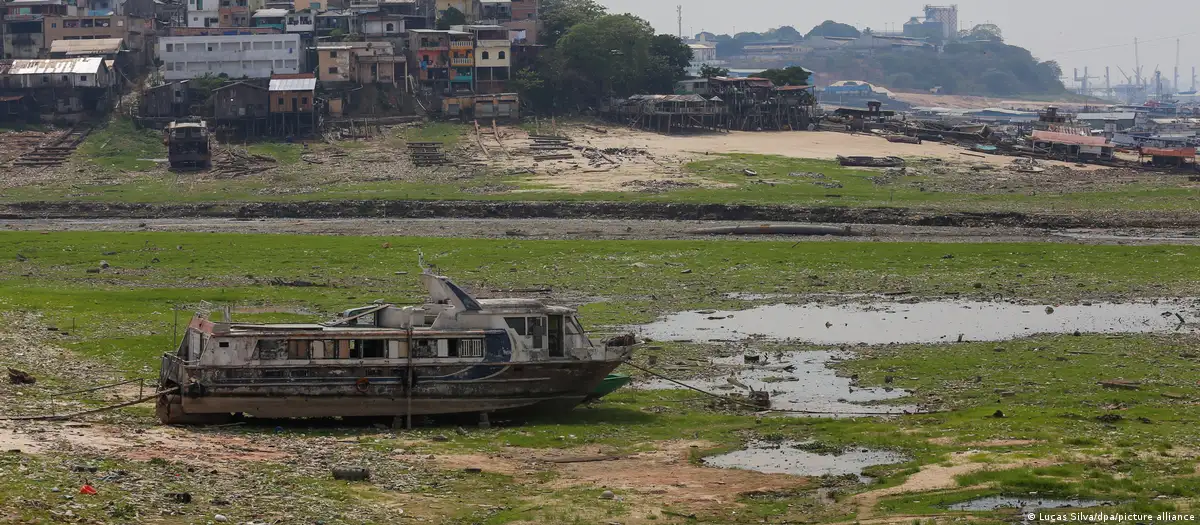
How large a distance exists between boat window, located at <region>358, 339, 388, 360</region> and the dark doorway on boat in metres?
4.04

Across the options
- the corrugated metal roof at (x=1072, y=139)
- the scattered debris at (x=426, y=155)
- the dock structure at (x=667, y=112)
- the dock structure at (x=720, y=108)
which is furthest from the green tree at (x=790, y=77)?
the scattered debris at (x=426, y=155)

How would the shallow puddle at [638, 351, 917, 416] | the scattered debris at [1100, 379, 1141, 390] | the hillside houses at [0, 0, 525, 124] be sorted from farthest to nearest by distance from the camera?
the hillside houses at [0, 0, 525, 124]
the scattered debris at [1100, 379, 1141, 390]
the shallow puddle at [638, 351, 917, 416]

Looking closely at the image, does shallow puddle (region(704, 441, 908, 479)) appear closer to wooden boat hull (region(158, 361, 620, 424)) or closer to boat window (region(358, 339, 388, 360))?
wooden boat hull (region(158, 361, 620, 424))

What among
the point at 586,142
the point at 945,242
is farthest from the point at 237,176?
the point at 945,242

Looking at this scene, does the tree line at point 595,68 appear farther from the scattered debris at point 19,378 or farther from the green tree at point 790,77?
the scattered debris at point 19,378

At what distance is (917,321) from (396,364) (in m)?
23.2

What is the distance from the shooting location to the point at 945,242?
7394 centimetres

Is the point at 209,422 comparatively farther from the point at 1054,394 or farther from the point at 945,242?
the point at 945,242

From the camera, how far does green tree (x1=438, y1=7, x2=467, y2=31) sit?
135 m

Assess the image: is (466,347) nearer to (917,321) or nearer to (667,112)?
(917,321)

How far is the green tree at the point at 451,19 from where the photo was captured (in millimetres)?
134625

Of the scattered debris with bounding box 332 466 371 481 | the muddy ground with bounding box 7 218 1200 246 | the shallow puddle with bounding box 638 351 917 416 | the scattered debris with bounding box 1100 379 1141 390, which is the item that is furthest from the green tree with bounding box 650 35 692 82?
the scattered debris with bounding box 332 466 371 481

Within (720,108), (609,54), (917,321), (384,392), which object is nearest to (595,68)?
(609,54)

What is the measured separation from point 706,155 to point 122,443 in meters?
78.2
